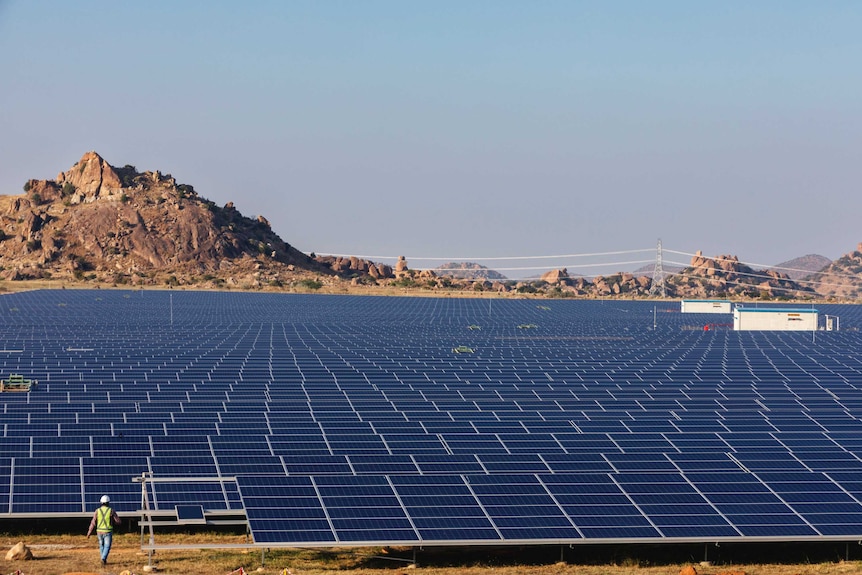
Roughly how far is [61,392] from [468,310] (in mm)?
78259

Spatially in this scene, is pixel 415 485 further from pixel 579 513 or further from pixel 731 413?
pixel 731 413

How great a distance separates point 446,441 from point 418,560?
243 inches

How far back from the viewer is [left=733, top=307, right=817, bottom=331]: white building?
3450 inches

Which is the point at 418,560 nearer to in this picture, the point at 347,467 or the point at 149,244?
the point at 347,467

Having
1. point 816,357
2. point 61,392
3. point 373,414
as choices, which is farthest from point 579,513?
point 816,357

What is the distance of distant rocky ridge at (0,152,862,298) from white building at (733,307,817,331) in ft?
244

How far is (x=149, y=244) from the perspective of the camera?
168m

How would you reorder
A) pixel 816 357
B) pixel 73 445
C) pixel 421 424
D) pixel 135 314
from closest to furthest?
pixel 73 445, pixel 421 424, pixel 816 357, pixel 135 314

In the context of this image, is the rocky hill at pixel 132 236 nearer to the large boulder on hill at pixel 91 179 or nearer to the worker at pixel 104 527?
the large boulder on hill at pixel 91 179

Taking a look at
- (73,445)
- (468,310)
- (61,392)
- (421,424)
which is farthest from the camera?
(468,310)

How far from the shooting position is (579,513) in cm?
2208

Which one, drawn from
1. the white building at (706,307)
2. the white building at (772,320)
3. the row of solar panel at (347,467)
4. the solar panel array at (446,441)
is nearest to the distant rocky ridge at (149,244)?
the white building at (706,307)

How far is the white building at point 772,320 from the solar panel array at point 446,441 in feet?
105

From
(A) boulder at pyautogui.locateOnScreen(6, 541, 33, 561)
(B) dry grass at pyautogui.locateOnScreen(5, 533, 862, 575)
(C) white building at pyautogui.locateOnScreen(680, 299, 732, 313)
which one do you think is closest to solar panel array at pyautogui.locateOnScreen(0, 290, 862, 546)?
(B) dry grass at pyautogui.locateOnScreen(5, 533, 862, 575)
